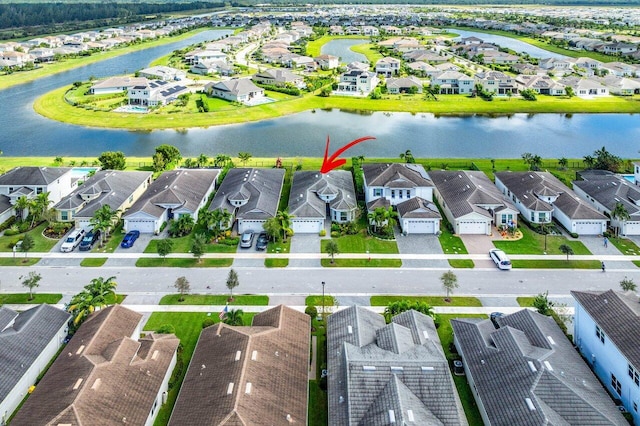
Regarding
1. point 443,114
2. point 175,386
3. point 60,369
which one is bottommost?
point 443,114

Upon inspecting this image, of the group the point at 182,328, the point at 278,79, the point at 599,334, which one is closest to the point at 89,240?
the point at 182,328

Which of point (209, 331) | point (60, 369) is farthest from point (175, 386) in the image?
point (60, 369)

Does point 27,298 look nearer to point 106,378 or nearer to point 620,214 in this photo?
point 106,378

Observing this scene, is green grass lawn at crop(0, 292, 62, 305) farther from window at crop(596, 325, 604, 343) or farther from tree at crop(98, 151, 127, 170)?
window at crop(596, 325, 604, 343)

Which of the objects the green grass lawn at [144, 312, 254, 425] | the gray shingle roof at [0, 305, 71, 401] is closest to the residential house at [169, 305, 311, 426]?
the green grass lawn at [144, 312, 254, 425]

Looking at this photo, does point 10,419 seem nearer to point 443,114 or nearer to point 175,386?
point 175,386
